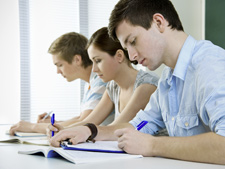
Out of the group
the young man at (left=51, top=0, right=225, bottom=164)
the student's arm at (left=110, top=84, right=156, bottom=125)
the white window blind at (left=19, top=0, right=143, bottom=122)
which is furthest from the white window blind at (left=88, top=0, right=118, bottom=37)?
the young man at (left=51, top=0, right=225, bottom=164)

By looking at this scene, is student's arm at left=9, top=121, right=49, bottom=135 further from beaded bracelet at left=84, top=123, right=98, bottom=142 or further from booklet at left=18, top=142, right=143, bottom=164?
booklet at left=18, top=142, right=143, bottom=164

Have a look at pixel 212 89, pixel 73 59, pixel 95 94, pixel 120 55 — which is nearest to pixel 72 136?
pixel 212 89

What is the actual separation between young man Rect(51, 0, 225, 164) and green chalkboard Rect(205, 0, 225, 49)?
161 cm

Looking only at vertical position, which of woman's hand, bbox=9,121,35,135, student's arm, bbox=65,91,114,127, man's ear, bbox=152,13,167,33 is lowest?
woman's hand, bbox=9,121,35,135

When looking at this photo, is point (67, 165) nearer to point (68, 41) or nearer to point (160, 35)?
point (160, 35)

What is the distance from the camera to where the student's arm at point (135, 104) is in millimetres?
1646

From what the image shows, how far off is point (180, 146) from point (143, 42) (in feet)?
1.45

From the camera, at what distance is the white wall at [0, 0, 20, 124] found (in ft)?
10.6

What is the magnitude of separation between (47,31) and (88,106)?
1506 mm

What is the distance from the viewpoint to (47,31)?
11.3ft

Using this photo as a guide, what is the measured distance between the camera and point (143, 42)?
119 cm

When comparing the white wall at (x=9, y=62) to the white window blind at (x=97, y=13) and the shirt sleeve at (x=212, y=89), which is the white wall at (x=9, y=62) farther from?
the shirt sleeve at (x=212, y=89)

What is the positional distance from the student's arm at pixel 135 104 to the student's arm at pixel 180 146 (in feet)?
1.88

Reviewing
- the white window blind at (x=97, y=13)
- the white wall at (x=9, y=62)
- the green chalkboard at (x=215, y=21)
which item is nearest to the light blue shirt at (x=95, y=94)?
the green chalkboard at (x=215, y=21)
